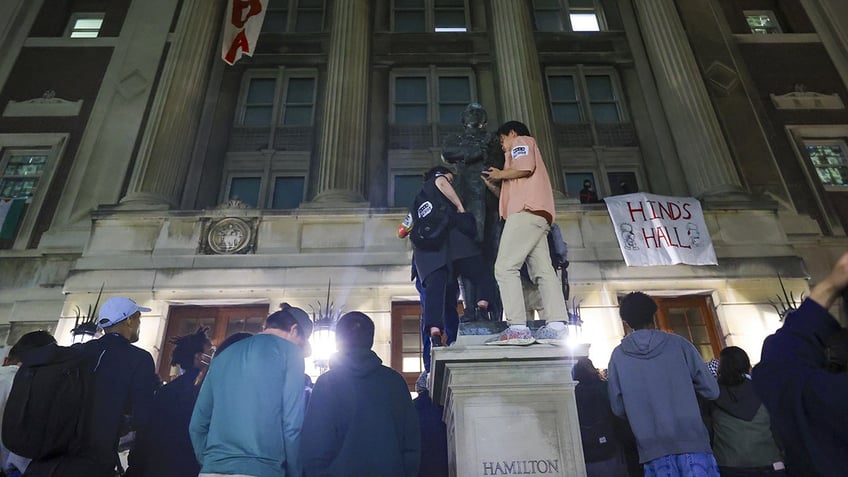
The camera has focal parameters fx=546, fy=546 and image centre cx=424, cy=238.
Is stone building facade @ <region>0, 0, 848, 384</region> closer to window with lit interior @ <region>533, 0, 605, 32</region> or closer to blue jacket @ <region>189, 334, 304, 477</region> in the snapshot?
window with lit interior @ <region>533, 0, 605, 32</region>

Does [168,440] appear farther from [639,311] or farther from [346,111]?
[346,111]

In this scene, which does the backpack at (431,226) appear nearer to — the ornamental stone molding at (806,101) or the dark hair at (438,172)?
the dark hair at (438,172)

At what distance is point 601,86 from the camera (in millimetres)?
18359

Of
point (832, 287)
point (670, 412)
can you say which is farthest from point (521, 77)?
point (832, 287)

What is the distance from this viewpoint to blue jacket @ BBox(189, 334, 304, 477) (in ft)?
9.83

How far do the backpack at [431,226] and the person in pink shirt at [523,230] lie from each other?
489mm

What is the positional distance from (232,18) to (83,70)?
240 inches

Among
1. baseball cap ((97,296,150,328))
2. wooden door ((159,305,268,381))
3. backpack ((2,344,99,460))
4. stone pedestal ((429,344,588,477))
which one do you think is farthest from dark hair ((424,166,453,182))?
wooden door ((159,305,268,381))

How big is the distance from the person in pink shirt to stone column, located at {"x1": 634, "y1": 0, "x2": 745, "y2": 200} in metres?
10.4

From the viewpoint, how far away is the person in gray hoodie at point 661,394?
343cm

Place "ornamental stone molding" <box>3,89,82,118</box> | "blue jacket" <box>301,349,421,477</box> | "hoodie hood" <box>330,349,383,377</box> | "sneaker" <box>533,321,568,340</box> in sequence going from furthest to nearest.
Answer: "ornamental stone molding" <box>3,89,82,118</box> < "sneaker" <box>533,321,568,340</box> < "hoodie hood" <box>330,349,383,377</box> < "blue jacket" <box>301,349,421,477</box>

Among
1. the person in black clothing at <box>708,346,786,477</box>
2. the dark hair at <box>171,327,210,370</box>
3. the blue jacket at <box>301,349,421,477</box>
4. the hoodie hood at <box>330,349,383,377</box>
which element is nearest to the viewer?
the blue jacket at <box>301,349,421,477</box>

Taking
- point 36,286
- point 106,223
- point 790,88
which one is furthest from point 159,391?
point 790,88

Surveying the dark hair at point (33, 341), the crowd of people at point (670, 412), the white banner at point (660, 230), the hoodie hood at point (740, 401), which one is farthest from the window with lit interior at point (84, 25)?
the hoodie hood at point (740, 401)
